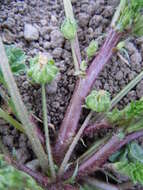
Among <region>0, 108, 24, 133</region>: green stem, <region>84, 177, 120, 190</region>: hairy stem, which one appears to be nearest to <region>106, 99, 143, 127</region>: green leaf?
<region>84, 177, 120, 190</region>: hairy stem

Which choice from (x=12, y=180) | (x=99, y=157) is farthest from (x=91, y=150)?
(x=12, y=180)

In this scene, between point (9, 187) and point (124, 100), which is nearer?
point (9, 187)

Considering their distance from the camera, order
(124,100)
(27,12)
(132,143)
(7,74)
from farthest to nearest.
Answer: (27,12)
(124,100)
(132,143)
(7,74)

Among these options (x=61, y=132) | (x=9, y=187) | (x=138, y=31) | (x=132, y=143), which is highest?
(x=138, y=31)

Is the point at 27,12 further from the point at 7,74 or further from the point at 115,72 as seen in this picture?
the point at 7,74

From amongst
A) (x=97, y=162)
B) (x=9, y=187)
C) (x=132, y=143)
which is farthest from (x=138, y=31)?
(x=9, y=187)

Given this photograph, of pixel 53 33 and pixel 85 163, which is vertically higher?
pixel 53 33

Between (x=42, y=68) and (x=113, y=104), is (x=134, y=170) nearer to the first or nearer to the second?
(x=113, y=104)
